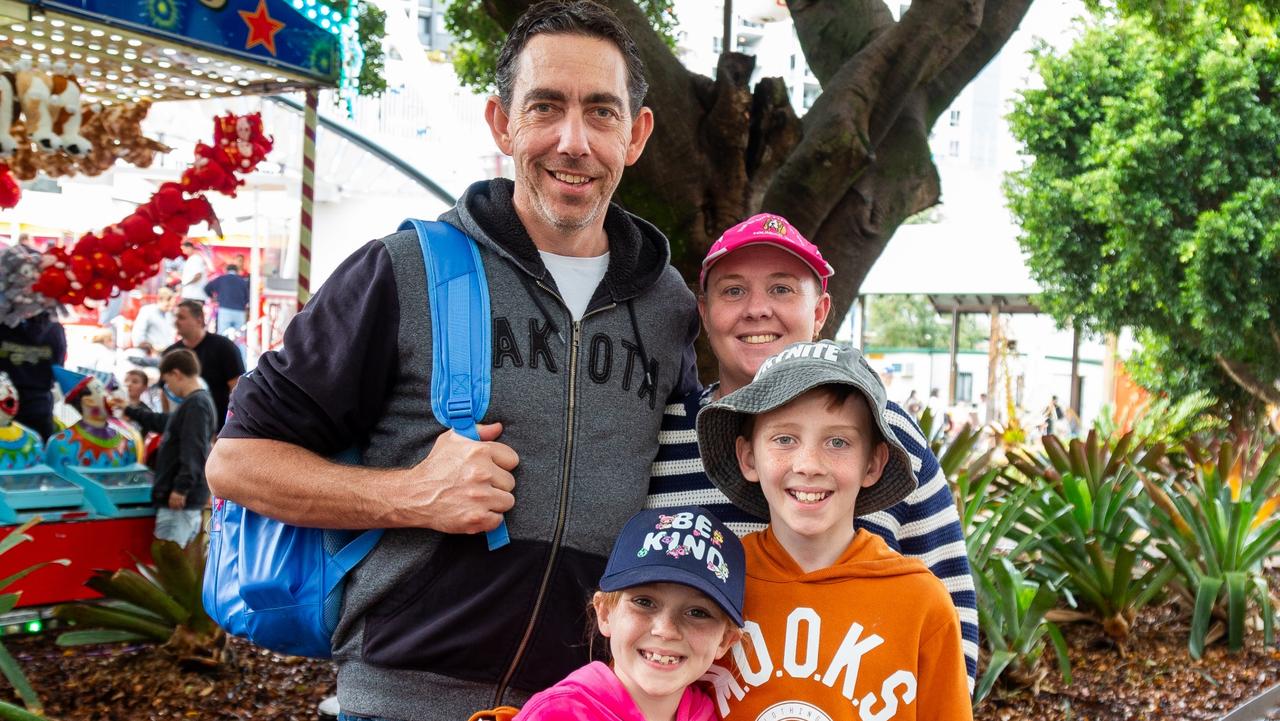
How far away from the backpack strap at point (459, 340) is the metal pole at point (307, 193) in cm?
506

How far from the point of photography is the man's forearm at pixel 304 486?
1948 mm

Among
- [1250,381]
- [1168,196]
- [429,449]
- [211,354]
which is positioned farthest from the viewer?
[1250,381]

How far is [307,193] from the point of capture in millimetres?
7004

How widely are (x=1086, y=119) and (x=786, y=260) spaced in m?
17.3

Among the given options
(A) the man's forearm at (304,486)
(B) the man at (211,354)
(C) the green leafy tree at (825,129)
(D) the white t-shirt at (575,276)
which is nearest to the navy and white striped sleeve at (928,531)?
(D) the white t-shirt at (575,276)

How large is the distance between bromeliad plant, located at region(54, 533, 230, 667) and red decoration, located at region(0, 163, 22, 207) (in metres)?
2.68

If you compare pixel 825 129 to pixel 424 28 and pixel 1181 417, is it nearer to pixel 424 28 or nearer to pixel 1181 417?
pixel 1181 417

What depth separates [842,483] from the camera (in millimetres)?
1965

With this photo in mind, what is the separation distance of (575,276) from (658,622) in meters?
0.70

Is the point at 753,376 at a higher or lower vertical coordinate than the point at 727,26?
lower

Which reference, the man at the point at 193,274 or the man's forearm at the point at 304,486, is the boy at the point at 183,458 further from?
the man at the point at 193,274

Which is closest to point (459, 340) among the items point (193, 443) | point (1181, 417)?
point (193, 443)

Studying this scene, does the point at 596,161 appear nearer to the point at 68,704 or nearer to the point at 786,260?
the point at 786,260

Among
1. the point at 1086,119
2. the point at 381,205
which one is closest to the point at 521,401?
the point at 1086,119
